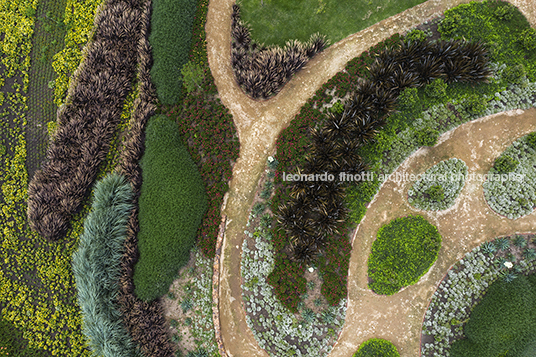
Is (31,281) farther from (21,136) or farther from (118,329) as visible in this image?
(21,136)

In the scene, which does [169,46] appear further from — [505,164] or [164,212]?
[505,164]

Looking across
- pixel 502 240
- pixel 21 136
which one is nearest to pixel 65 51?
pixel 21 136

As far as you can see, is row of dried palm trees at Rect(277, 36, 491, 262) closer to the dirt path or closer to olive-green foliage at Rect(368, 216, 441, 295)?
the dirt path

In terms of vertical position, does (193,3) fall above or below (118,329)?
above

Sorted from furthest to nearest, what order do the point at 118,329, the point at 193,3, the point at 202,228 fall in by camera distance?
the point at 193,3 → the point at 202,228 → the point at 118,329

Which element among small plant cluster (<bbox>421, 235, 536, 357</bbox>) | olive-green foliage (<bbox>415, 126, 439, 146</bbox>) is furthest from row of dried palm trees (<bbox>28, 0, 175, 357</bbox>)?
olive-green foliage (<bbox>415, 126, 439, 146</bbox>)

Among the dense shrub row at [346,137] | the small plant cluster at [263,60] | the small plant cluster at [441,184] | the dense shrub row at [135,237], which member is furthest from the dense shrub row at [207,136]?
the small plant cluster at [441,184]

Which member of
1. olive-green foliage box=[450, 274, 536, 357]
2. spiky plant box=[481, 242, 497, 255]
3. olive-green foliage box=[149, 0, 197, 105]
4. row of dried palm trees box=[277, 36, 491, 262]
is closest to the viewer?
olive-green foliage box=[450, 274, 536, 357]
